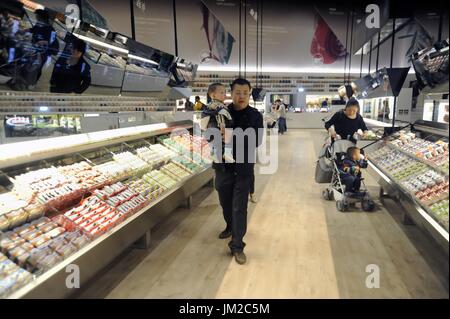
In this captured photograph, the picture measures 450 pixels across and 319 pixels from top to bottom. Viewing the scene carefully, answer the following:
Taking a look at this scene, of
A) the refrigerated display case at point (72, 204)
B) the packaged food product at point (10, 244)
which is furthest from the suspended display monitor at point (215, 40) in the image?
the packaged food product at point (10, 244)

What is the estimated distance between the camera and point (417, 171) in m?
3.97

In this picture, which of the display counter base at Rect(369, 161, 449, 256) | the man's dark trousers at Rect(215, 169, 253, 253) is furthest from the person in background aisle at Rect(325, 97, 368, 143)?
the man's dark trousers at Rect(215, 169, 253, 253)

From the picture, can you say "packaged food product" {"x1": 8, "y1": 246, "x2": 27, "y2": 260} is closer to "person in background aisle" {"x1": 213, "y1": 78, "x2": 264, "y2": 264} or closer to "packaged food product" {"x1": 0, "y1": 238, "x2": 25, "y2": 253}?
"packaged food product" {"x1": 0, "y1": 238, "x2": 25, "y2": 253}

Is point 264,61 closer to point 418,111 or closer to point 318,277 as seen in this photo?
point 418,111

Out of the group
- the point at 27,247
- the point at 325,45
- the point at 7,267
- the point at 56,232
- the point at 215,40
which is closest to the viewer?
the point at 7,267

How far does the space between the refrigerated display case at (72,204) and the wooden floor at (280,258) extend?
293 mm

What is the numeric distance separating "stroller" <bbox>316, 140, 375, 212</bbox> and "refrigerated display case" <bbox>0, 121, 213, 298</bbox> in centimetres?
219

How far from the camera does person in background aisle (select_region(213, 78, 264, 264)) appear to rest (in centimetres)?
321

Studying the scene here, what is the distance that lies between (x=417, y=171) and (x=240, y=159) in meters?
2.29

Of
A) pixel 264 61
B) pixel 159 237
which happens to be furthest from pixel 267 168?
pixel 264 61

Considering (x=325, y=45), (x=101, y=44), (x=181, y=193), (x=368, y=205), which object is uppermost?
(x=325, y=45)

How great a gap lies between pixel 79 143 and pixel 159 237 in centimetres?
136

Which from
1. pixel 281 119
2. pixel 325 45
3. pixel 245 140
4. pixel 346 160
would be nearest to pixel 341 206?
pixel 346 160

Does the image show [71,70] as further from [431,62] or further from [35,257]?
[431,62]
